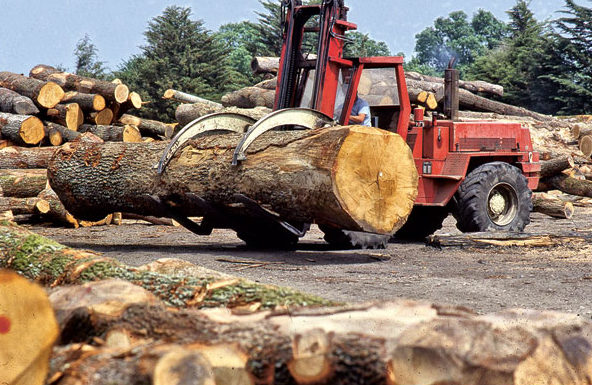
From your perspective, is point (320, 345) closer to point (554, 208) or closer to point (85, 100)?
point (554, 208)

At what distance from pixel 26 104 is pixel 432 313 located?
14.8m

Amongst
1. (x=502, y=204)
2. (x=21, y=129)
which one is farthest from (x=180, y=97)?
(x=502, y=204)

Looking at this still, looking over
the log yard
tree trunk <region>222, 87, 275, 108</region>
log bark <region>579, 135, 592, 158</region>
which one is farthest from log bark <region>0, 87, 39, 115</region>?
log bark <region>579, 135, 592, 158</region>

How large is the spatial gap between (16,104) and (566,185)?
1202cm

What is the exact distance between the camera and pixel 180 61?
33.1 m

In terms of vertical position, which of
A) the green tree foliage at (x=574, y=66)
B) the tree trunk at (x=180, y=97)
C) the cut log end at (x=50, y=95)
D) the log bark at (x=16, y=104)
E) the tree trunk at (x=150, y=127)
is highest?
the green tree foliage at (x=574, y=66)

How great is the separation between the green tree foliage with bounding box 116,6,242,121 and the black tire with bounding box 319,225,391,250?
23.7 m

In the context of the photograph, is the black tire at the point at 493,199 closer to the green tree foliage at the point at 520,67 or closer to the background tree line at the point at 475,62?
the background tree line at the point at 475,62

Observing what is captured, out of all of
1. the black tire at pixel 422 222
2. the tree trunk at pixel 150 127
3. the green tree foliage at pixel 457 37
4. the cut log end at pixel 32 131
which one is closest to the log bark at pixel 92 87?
the tree trunk at pixel 150 127

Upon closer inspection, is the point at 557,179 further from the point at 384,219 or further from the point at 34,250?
the point at 34,250

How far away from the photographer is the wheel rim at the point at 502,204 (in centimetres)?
983

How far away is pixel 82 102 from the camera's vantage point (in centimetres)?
Answer: 1670

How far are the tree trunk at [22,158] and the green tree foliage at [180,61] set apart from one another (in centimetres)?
1697

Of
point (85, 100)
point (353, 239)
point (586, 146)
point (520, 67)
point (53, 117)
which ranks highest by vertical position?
point (520, 67)
